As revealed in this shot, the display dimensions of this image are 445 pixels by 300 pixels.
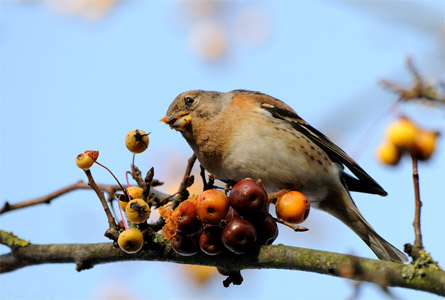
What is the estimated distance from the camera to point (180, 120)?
5.59 metres

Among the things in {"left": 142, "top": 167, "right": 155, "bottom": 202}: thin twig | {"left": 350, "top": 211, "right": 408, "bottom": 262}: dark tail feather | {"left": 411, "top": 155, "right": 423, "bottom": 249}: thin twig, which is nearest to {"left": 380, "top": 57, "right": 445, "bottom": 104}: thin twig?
{"left": 411, "top": 155, "right": 423, "bottom": 249}: thin twig

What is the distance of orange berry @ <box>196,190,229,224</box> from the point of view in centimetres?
358

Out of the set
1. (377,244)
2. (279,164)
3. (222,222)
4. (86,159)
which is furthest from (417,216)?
(377,244)

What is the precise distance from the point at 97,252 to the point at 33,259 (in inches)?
26.8

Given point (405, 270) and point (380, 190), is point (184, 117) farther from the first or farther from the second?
point (405, 270)

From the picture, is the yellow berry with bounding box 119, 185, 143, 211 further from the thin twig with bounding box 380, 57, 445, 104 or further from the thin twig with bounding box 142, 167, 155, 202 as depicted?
the thin twig with bounding box 380, 57, 445, 104

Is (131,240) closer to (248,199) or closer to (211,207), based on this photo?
(211,207)

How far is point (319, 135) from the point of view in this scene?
6.01 m

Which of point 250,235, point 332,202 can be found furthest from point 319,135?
point 250,235

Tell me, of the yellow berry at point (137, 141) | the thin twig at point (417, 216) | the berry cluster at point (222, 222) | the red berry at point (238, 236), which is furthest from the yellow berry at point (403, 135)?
the yellow berry at point (137, 141)

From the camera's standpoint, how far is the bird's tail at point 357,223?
18.6 feet

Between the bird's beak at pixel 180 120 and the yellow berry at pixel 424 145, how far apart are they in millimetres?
2797

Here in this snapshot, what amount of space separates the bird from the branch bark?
5.24ft

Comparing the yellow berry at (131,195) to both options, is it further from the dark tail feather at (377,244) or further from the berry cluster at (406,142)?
the dark tail feather at (377,244)
